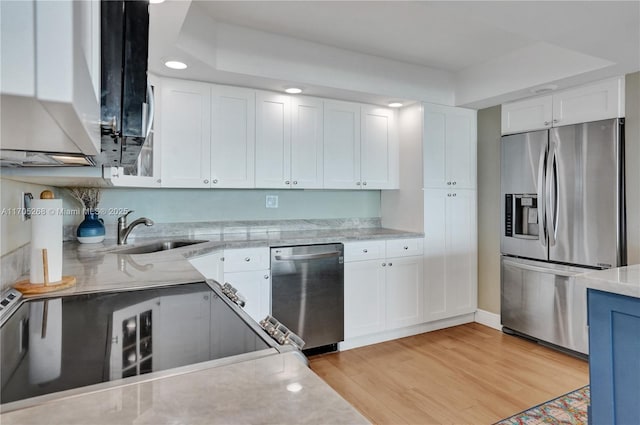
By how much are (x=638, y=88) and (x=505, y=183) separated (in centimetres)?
117

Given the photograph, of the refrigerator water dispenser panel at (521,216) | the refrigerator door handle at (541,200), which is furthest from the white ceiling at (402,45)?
the refrigerator water dispenser panel at (521,216)

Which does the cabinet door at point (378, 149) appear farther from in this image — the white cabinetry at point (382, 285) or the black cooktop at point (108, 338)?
the black cooktop at point (108, 338)

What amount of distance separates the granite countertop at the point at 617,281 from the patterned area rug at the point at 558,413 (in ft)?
3.14

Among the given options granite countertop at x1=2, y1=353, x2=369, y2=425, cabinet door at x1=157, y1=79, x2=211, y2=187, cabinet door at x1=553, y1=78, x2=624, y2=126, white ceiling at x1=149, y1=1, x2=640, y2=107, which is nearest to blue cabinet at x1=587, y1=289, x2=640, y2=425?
white ceiling at x1=149, y1=1, x2=640, y2=107

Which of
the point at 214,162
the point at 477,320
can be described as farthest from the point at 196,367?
the point at 477,320

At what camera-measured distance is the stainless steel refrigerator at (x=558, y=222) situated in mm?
2775

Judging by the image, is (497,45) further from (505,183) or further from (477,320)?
(477,320)

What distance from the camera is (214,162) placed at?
290 centimetres

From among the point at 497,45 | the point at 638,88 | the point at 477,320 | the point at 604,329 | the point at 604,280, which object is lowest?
A: the point at 477,320

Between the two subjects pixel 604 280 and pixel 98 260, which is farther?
pixel 98 260

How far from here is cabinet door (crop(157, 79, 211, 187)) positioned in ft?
8.98

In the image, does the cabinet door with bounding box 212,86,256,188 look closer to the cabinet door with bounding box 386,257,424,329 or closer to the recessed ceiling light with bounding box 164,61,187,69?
the recessed ceiling light with bounding box 164,61,187,69

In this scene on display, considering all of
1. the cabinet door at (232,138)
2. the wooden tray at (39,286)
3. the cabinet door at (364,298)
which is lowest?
the cabinet door at (364,298)

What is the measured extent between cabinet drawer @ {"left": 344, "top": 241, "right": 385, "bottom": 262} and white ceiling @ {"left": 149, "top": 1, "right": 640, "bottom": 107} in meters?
A: 1.31
